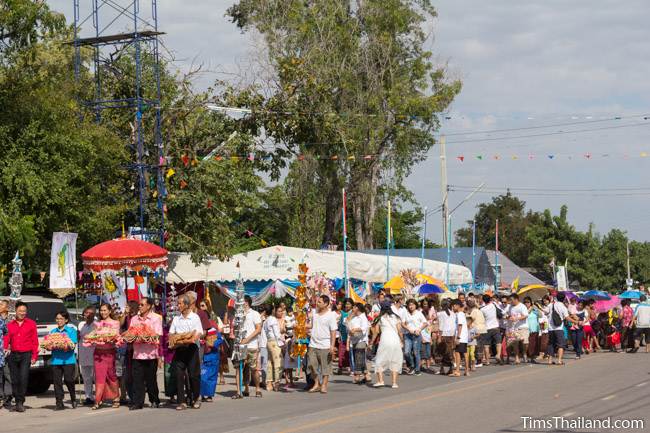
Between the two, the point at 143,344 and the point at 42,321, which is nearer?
the point at 143,344

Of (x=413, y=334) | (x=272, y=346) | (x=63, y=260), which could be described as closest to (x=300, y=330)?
(x=272, y=346)

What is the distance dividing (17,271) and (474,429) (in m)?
9.17

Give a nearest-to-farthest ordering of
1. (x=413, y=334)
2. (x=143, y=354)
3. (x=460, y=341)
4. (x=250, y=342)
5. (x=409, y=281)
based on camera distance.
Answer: (x=143, y=354) → (x=250, y=342) → (x=460, y=341) → (x=413, y=334) → (x=409, y=281)

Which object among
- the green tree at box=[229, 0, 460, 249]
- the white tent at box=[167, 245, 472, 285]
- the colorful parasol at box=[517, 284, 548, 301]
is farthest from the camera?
the green tree at box=[229, 0, 460, 249]

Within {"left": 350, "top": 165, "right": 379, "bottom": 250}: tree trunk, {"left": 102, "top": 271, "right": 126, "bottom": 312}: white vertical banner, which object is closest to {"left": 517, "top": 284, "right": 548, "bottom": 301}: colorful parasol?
{"left": 350, "top": 165, "right": 379, "bottom": 250}: tree trunk

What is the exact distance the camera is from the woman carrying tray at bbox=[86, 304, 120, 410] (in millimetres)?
17047

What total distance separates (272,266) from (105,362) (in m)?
14.7

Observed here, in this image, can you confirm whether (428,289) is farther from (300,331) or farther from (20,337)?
(20,337)

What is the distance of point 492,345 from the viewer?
93.1 feet

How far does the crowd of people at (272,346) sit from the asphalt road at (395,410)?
49 cm

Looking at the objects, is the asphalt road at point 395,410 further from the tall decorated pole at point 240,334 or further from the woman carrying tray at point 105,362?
the tall decorated pole at point 240,334

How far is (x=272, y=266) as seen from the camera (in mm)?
31797

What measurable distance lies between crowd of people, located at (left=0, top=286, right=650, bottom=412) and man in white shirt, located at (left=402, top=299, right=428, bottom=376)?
0.07 feet

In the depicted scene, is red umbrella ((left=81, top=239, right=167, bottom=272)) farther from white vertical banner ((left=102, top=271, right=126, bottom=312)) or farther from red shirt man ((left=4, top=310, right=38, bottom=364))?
red shirt man ((left=4, top=310, right=38, bottom=364))
